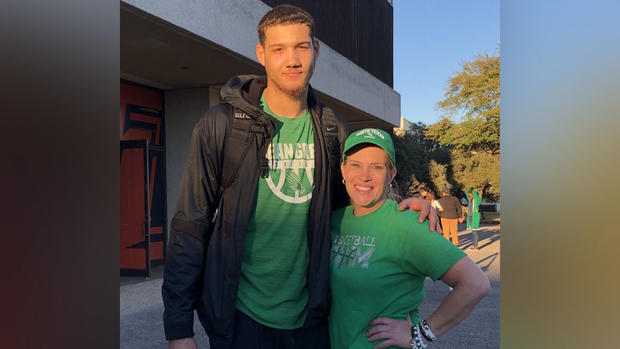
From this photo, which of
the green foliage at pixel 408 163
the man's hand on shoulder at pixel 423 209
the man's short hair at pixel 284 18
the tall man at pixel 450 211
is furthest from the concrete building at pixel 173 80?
the green foliage at pixel 408 163

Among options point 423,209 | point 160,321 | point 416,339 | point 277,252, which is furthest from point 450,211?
point 277,252

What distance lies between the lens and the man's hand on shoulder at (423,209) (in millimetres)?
1975

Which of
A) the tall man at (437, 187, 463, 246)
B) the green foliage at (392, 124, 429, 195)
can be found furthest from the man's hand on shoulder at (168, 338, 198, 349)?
the green foliage at (392, 124, 429, 195)

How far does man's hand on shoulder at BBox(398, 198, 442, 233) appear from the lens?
1975 mm

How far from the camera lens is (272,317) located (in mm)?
1935

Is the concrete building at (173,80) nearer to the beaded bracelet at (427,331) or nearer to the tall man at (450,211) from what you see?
the tall man at (450,211)

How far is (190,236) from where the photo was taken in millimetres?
Result: 1866

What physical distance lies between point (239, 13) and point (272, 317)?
7826 mm

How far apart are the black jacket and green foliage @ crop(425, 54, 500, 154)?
32.8m

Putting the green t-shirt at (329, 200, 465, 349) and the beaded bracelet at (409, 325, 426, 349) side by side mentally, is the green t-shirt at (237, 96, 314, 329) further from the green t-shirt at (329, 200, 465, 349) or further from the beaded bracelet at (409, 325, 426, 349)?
the beaded bracelet at (409, 325, 426, 349)
